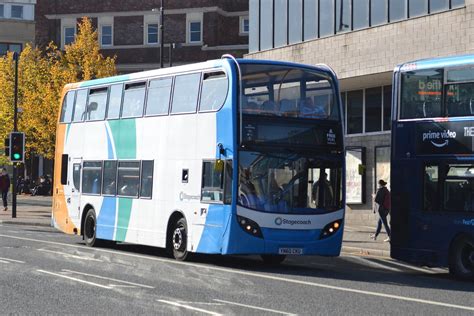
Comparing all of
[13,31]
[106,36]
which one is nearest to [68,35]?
[106,36]

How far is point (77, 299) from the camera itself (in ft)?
40.0

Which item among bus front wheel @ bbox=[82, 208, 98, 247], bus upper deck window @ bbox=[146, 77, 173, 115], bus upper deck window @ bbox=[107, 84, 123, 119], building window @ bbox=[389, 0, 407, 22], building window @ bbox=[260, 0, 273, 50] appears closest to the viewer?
bus upper deck window @ bbox=[146, 77, 173, 115]

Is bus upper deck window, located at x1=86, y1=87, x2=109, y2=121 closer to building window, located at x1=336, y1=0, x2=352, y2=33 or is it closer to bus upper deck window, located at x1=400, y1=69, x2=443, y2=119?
bus upper deck window, located at x1=400, y1=69, x2=443, y2=119

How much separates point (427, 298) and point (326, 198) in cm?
459

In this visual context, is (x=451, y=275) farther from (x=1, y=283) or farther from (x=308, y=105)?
(x=1, y=283)

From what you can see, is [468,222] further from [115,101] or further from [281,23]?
[281,23]

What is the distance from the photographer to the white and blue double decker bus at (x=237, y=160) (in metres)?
16.6

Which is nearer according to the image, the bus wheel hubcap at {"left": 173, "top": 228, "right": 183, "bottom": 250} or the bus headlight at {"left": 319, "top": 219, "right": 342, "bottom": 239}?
the bus headlight at {"left": 319, "top": 219, "right": 342, "bottom": 239}

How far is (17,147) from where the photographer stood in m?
34.0

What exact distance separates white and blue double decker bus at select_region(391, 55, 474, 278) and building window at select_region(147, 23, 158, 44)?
148 feet

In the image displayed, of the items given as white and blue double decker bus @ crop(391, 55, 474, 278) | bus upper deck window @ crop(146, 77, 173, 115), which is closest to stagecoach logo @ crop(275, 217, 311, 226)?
white and blue double decker bus @ crop(391, 55, 474, 278)

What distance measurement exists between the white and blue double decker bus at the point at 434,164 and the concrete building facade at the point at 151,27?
42.7 meters

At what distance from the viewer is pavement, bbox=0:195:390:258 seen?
22.3 metres

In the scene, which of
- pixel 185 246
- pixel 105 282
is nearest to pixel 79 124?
pixel 185 246
